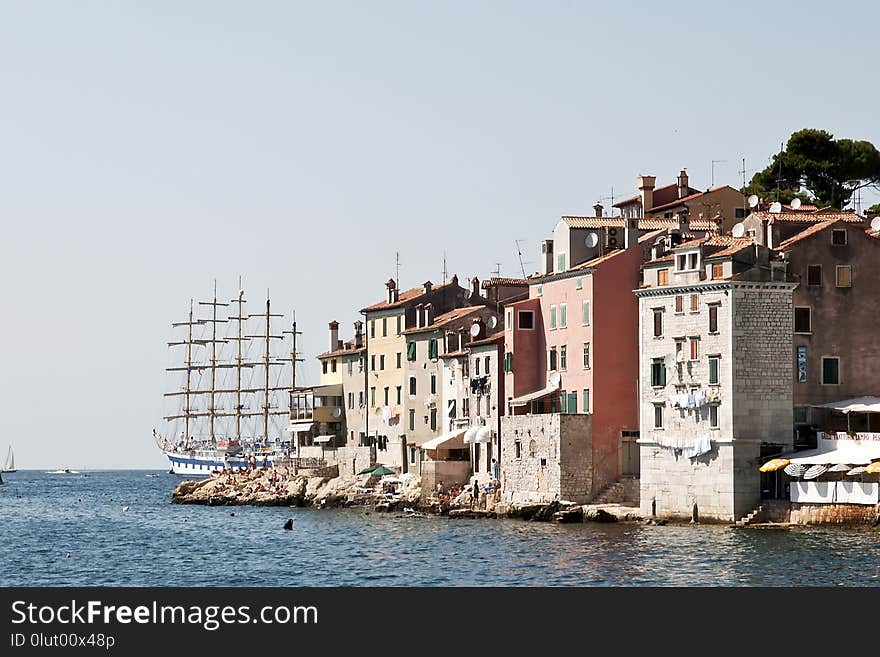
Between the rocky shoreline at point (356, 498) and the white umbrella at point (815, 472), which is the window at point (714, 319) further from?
the rocky shoreline at point (356, 498)

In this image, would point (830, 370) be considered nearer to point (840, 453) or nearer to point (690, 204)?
point (840, 453)

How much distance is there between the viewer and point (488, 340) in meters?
96.4

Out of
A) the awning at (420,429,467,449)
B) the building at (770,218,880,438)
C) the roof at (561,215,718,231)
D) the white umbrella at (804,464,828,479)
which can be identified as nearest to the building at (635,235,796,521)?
the building at (770,218,880,438)

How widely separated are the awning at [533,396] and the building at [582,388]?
63 millimetres

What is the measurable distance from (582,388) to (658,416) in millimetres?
8416

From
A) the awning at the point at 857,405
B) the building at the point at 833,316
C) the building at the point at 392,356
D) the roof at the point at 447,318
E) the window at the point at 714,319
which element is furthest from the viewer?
the building at the point at 392,356

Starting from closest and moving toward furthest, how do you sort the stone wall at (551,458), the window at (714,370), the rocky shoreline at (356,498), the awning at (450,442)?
the window at (714,370), the rocky shoreline at (356,498), the stone wall at (551,458), the awning at (450,442)

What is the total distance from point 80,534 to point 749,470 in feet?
124

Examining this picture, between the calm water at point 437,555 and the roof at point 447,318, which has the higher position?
the roof at point 447,318

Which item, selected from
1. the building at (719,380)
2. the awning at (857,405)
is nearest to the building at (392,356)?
the building at (719,380)

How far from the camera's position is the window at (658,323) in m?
77.7

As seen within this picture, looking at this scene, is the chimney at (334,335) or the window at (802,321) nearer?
the window at (802,321)

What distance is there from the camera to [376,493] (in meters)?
107

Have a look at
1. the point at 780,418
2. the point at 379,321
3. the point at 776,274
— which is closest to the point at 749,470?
the point at 780,418
